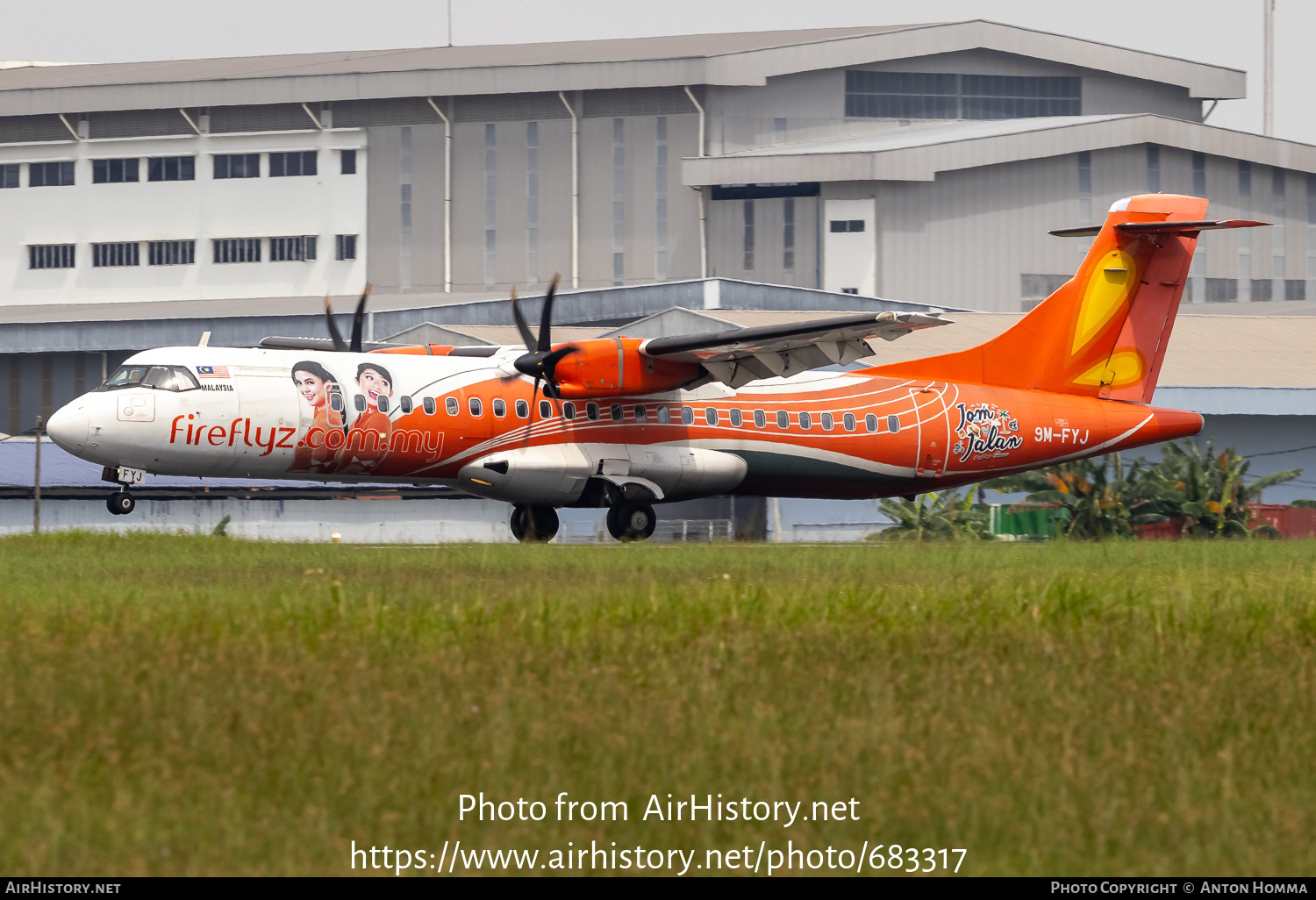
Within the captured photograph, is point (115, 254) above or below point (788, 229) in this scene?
below

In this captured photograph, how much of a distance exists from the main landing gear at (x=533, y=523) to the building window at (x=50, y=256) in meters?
59.0

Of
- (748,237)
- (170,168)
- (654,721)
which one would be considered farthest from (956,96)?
(654,721)

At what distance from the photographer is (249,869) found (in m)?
6.85

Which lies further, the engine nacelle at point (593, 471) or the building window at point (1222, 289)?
the building window at point (1222, 289)

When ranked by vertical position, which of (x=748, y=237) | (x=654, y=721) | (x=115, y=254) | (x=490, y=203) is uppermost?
(x=490, y=203)

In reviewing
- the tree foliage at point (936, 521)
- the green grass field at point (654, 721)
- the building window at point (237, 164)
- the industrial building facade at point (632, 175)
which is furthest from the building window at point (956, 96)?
the green grass field at point (654, 721)

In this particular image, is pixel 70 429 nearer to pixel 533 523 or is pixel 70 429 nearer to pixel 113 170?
pixel 533 523

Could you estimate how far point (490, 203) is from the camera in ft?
252

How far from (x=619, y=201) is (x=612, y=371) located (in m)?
49.2

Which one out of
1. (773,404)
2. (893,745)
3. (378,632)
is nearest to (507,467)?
(773,404)

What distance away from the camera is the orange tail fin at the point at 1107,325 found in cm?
3005

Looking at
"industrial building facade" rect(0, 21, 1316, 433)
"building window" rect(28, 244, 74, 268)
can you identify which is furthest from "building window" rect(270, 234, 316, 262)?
"building window" rect(28, 244, 74, 268)

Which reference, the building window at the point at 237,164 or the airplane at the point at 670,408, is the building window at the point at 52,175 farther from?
the airplane at the point at 670,408

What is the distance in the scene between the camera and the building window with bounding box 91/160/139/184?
80.0m
